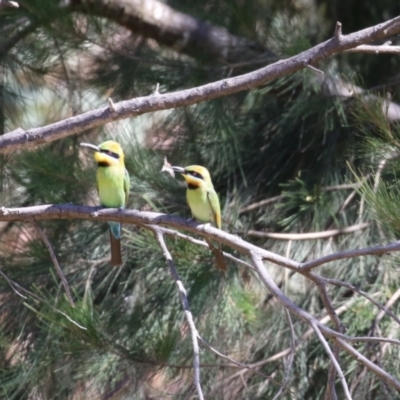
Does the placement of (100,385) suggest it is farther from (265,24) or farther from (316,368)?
(265,24)

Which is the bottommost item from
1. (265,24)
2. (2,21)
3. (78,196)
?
(78,196)

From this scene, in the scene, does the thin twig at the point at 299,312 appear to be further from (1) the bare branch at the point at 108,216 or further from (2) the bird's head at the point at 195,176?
(2) the bird's head at the point at 195,176

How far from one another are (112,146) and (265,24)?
2.24 feet

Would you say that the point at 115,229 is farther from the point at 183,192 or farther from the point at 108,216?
the point at 108,216

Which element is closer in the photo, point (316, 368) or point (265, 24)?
point (316, 368)

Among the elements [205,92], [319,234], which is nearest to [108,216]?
[205,92]

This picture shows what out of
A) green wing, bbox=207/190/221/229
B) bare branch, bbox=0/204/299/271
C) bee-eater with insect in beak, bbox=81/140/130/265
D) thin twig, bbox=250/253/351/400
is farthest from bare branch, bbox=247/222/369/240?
thin twig, bbox=250/253/351/400

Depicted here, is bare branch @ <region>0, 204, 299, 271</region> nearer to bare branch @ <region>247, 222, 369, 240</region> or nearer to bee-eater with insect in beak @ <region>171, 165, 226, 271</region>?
bee-eater with insect in beak @ <region>171, 165, 226, 271</region>

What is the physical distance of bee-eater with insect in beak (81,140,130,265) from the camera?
2.13m

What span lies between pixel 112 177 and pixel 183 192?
36cm

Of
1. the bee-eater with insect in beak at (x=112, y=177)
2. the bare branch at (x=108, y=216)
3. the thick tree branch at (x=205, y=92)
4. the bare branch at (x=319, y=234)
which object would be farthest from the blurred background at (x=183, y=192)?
the thick tree branch at (x=205, y=92)

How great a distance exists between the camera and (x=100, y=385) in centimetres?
217

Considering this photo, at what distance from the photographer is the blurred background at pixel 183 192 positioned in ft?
7.18

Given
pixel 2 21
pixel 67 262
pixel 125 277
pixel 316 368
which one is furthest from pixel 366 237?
pixel 2 21
